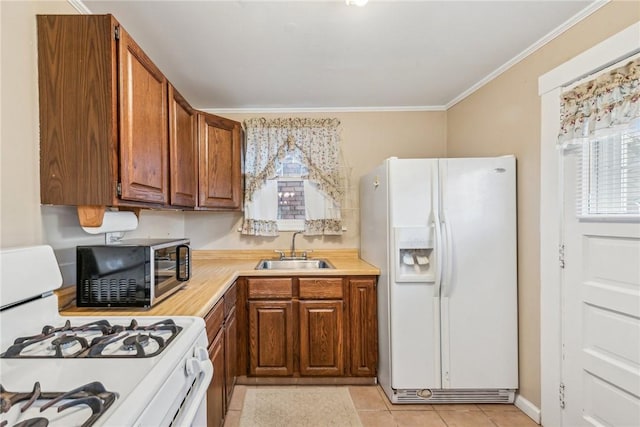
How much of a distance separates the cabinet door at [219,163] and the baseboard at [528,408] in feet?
8.53

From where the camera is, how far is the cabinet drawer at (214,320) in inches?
62.2

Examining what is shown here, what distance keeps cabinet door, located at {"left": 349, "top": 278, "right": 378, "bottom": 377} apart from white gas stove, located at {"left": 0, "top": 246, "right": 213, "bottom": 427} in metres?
1.43

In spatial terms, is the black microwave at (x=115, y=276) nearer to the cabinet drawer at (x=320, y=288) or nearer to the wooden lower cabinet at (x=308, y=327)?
the wooden lower cabinet at (x=308, y=327)

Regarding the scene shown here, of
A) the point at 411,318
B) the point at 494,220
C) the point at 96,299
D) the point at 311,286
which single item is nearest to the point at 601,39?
the point at 494,220

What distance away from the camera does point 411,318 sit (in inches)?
85.7

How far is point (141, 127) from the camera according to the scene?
4.86 ft

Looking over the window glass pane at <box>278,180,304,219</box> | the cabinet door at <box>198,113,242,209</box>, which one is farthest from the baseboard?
the cabinet door at <box>198,113,242,209</box>

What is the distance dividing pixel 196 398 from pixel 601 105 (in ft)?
7.17

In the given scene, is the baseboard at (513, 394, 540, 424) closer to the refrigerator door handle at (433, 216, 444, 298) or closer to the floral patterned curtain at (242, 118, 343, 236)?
the refrigerator door handle at (433, 216, 444, 298)

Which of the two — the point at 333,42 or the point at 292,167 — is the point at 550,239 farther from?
the point at 292,167

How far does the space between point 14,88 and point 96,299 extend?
0.93 m

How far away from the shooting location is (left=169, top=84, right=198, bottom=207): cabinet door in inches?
73.1

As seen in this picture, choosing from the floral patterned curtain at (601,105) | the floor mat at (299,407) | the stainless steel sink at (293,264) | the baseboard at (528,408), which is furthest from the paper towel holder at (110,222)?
the baseboard at (528,408)

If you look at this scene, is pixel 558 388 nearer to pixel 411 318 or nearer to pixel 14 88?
pixel 411 318
